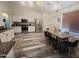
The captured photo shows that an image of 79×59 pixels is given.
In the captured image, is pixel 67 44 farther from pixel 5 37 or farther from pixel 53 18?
pixel 5 37

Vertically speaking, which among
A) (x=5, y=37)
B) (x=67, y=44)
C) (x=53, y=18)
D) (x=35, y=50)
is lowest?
(x=35, y=50)

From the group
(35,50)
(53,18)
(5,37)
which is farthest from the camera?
(35,50)

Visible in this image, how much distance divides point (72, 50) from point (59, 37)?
0.65m

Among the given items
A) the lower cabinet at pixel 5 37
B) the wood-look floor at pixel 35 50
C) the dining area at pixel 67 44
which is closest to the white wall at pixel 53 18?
the dining area at pixel 67 44

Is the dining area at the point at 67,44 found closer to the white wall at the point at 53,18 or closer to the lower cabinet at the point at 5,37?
the white wall at the point at 53,18

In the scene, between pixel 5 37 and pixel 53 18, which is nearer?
pixel 53 18

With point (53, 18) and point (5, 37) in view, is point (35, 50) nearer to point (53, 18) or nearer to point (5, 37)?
point (5, 37)

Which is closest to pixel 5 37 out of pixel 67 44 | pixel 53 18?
pixel 53 18

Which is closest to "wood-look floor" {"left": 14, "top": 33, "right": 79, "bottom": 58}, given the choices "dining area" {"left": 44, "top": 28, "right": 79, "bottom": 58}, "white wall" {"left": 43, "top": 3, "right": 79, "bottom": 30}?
"dining area" {"left": 44, "top": 28, "right": 79, "bottom": 58}

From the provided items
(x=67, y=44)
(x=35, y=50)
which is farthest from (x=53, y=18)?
(x=35, y=50)

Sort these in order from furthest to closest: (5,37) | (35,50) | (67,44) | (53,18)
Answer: (35,50) → (67,44) → (5,37) → (53,18)

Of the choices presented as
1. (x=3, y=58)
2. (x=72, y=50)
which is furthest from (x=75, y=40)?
(x=3, y=58)

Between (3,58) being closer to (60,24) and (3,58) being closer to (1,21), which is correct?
(1,21)

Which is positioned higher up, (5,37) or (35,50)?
(5,37)
